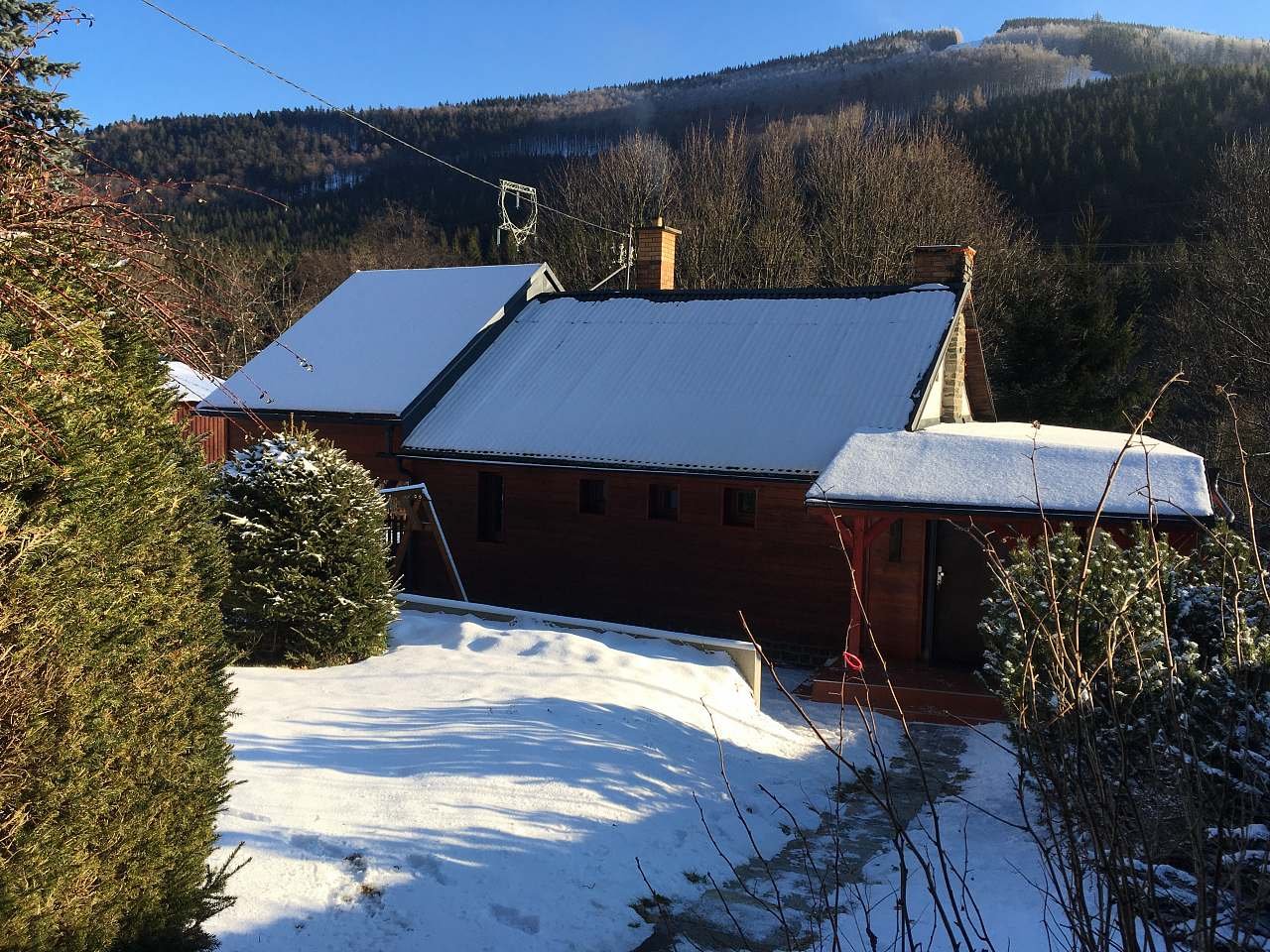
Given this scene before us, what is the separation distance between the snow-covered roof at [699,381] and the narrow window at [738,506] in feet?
2.35

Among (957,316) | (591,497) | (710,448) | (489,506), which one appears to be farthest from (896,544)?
(489,506)

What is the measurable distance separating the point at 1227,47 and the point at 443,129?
7075cm

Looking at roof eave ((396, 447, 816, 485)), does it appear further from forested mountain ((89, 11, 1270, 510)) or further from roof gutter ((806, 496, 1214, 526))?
forested mountain ((89, 11, 1270, 510))

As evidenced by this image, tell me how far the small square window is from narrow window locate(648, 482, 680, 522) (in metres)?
0.97

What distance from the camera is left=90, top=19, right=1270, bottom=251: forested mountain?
2056 inches

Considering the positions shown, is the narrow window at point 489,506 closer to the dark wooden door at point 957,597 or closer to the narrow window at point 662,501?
the narrow window at point 662,501

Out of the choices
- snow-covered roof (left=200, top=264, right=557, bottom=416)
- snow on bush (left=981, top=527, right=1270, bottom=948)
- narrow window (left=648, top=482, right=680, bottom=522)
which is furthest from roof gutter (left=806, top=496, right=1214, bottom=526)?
snow-covered roof (left=200, top=264, right=557, bottom=416)

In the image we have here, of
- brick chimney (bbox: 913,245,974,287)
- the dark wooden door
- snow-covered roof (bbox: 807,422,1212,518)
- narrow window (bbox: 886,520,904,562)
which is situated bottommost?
the dark wooden door

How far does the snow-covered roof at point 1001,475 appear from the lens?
37.0ft

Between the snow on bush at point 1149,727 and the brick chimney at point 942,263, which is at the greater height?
the brick chimney at point 942,263

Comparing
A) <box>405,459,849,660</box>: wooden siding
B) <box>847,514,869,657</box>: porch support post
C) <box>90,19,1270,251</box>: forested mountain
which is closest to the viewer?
<box>847,514,869,657</box>: porch support post

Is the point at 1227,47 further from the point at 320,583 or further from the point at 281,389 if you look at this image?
the point at 320,583

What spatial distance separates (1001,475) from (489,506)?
353 inches

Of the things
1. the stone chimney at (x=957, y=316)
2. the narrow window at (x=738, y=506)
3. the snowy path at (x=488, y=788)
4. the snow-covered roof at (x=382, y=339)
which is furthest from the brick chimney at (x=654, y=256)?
the snowy path at (x=488, y=788)
